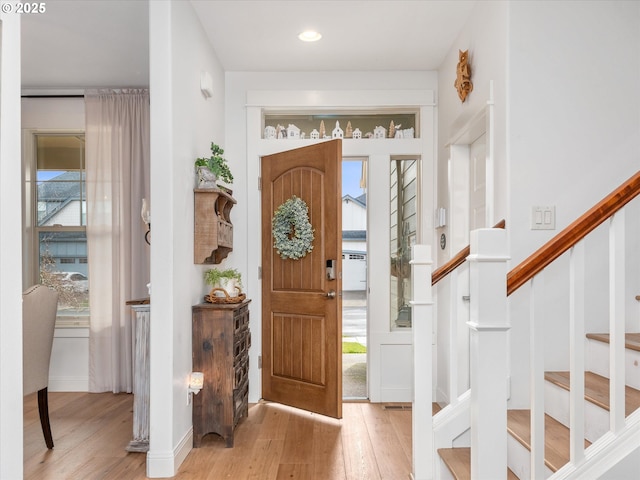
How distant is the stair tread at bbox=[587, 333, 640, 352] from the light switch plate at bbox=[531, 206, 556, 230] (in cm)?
58

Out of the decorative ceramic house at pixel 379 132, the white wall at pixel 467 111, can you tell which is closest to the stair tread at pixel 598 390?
the white wall at pixel 467 111

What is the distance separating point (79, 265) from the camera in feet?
15.5

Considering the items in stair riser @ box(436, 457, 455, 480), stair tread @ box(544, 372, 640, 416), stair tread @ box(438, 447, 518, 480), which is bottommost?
stair riser @ box(436, 457, 455, 480)

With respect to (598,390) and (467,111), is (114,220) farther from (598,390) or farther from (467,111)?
(598,390)

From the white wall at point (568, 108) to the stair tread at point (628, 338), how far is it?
33 centimetres

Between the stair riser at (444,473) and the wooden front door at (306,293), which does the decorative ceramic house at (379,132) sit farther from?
the stair riser at (444,473)

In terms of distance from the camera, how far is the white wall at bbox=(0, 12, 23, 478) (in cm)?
134

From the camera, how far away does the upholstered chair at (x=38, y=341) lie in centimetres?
301

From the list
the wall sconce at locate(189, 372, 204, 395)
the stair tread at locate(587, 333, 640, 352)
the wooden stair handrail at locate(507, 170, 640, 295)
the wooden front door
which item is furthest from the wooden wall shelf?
the stair tread at locate(587, 333, 640, 352)

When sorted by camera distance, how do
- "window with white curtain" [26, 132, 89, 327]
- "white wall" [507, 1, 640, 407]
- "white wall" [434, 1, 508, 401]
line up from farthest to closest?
1. "window with white curtain" [26, 132, 89, 327]
2. "white wall" [434, 1, 508, 401]
3. "white wall" [507, 1, 640, 407]

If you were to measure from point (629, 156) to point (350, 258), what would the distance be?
667cm

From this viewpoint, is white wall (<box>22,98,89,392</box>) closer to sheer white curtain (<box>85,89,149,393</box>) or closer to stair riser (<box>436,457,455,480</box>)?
sheer white curtain (<box>85,89,149,393</box>)

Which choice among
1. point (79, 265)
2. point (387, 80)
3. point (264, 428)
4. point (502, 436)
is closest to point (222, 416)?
point (264, 428)

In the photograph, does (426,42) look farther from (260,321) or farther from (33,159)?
(33,159)
